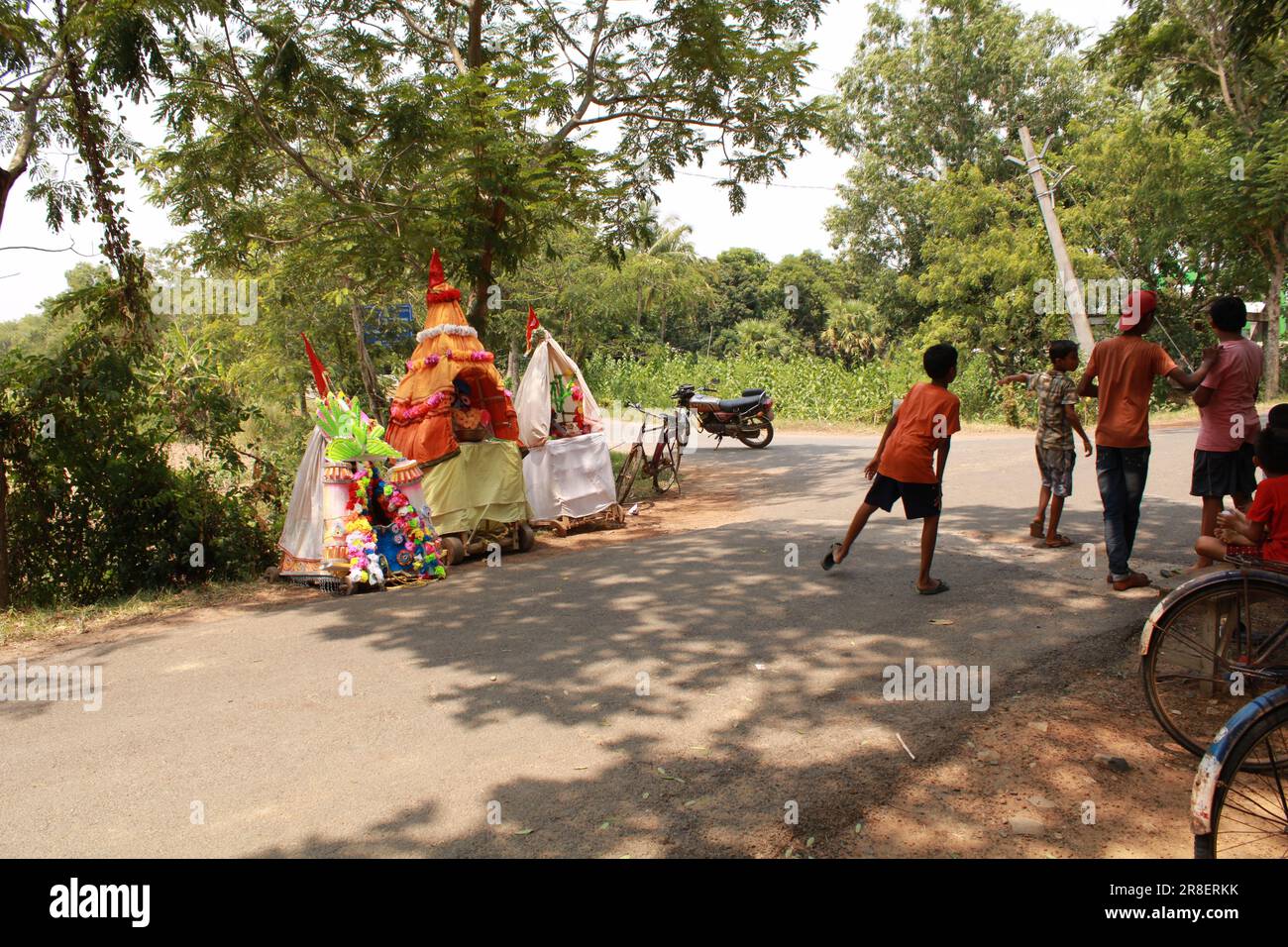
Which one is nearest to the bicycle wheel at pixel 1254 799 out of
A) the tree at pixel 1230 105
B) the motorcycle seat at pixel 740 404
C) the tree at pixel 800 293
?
the motorcycle seat at pixel 740 404

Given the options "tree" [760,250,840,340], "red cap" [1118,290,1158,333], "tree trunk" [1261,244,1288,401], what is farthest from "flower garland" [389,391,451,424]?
"tree" [760,250,840,340]

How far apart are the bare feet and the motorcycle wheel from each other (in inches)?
461

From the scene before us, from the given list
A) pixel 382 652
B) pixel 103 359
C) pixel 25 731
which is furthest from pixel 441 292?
pixel 25 731

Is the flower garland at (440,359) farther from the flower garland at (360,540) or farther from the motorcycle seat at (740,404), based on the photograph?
the motorcycle seat at (740,404)

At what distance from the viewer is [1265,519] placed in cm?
388

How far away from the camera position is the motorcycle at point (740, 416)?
17469mm

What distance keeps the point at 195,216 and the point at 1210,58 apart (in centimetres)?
2211

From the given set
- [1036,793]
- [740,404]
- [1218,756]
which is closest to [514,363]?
[740,404]

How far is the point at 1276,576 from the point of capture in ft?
11.9

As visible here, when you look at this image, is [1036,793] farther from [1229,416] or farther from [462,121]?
[462,121]

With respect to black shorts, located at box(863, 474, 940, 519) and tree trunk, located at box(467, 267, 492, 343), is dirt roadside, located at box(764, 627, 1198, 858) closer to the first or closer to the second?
black shorts, located at box(863, 474, 940, 519)

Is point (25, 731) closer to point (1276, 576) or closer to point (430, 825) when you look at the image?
point (430, 825)

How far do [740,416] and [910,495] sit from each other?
11200mm

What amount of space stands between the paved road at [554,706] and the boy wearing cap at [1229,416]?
0.96 metres
